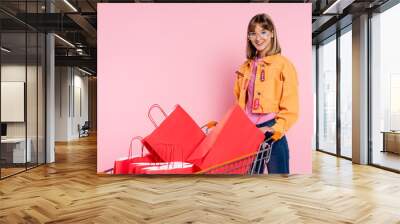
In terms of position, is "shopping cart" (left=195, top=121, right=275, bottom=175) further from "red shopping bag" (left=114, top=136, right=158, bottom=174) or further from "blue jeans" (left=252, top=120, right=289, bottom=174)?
"red shopping bag" (left=114, top=136, right=158, bottom=174)

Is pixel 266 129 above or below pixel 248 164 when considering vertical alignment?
above

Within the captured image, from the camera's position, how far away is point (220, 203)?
15.0 feet

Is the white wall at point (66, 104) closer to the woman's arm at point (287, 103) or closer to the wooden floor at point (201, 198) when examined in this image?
the wooden floor at point (201, 198)

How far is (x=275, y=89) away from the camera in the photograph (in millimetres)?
6297

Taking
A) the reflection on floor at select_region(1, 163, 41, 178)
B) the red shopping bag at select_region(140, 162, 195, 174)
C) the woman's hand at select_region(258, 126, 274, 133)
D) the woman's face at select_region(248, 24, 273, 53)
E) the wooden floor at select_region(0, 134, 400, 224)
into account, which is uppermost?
the woman's face at select_region(248, 24, 273, 53)

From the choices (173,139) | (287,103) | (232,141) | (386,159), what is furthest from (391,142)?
(173,139)

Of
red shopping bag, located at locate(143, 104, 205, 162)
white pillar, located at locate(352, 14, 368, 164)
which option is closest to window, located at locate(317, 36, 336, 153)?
white pillar, located at locate(352, 14, 368, 164)

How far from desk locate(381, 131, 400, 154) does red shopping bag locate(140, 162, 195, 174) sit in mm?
4190

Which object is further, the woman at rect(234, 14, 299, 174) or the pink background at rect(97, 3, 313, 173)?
the pink background at rect(97, 3, 313, 173)

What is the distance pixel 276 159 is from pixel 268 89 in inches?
44.2

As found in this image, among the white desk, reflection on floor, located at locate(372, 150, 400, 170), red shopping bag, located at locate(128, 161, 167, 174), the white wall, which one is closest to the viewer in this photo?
red shopping bag, located at locate(128, 161, 167, 174)

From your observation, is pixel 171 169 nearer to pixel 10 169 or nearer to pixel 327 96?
pixel 10 169

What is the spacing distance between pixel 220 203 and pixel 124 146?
8.37ft

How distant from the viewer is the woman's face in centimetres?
652
